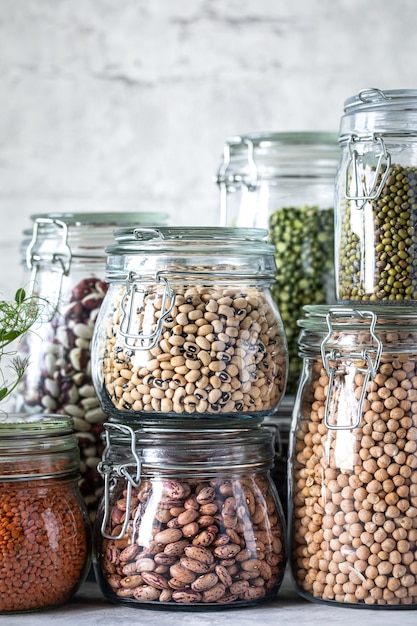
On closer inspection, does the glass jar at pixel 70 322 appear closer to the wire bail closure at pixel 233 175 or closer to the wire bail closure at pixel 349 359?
the wire bail closure at pixel 233 175

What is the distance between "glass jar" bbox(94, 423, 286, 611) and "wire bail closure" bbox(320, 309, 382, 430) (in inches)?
3.7

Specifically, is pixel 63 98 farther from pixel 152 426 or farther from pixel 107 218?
pixel 152 426

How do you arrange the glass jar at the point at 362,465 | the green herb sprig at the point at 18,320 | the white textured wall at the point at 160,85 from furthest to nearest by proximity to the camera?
the white textured wall at the point at 160,85 → the green herb sprig at the point at 18,320 → the glass jar at the point at 362,465

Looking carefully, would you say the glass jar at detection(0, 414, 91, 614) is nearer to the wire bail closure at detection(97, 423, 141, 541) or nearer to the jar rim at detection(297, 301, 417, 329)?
the wire bail closure at detection(97, 423, 141, 541)

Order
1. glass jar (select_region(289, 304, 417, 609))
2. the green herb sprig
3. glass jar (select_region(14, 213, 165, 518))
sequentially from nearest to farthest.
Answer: glass jar (select_region(289, 304, 417, 609)) → the green herb sprig → glass jar (select_region(14, 213, 165, 518))

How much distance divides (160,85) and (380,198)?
710mm

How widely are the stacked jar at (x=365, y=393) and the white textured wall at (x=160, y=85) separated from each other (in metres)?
0.56

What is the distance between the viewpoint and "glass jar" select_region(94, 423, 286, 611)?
1.08 m

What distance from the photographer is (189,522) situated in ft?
3.56

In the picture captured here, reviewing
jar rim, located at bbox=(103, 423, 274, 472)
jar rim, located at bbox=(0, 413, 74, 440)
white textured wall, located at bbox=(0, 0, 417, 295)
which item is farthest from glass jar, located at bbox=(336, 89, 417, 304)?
white textured wall, located at bbox=(0, 0, 417, 295)

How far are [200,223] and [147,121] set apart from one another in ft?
0.62

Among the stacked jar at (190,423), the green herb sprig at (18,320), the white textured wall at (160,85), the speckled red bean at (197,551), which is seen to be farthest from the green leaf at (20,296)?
the white textured wall at (160,85)

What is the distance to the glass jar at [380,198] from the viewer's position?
45.3 inches

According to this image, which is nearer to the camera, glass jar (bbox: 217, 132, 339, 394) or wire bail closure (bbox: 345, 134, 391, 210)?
wire bail closure (bbox: 345, 134, 391, 210)
